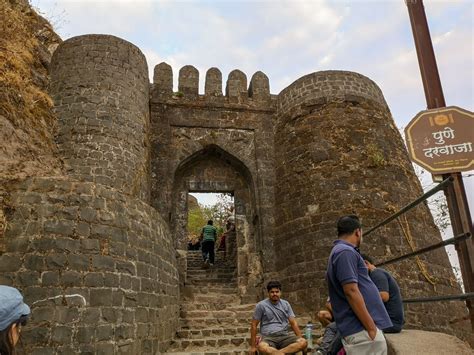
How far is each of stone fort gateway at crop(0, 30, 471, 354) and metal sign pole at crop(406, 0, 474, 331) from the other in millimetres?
4226

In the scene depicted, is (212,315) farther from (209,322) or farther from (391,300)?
(391,300)

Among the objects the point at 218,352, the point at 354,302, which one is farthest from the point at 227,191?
the point at 354,302

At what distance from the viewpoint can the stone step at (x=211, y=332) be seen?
728 cm

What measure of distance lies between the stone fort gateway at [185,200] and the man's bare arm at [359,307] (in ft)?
12.2

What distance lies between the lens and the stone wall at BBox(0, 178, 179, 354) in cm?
488

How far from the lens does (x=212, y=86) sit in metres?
12.6

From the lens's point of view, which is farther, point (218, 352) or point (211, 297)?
point (211, 297)

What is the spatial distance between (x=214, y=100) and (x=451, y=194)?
9892 millimetres

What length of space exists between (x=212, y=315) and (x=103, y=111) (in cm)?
540

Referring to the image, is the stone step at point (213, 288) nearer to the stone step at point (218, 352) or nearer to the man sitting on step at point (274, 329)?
the stone step at point (218, 352)

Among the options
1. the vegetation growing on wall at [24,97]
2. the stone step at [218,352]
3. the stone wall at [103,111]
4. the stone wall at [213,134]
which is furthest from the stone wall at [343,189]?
the vegetation growing on wall at [24,97]

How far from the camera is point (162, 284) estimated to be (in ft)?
21.8

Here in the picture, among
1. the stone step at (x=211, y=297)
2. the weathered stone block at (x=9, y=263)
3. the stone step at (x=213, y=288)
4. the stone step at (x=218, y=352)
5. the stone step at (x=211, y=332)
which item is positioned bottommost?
the stone step at (x=218, y=352)

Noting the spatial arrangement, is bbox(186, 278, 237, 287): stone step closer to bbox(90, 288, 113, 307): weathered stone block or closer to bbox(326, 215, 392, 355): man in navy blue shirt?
bbox(90, 288, 113, 307): weathered stone block
